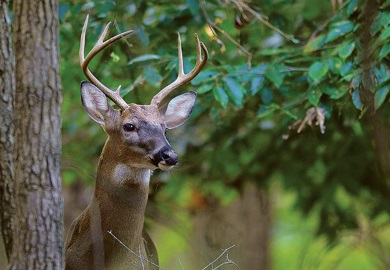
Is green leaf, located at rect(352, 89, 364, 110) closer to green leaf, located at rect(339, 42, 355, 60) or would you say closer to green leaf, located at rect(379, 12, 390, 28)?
green leaf, located at rect(339, 42, 355, 60)

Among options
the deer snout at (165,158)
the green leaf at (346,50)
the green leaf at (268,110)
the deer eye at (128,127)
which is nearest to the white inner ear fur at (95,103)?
the deer eye at (128,127)

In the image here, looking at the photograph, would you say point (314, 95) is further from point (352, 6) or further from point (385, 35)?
point (385, 35)

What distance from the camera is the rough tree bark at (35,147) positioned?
5410 millimetres

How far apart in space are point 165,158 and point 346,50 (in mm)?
Result: 1913

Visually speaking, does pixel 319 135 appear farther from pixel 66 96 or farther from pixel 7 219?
pixel 7 219

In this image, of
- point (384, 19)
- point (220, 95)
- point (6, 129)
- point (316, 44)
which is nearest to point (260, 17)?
point (316, 44)

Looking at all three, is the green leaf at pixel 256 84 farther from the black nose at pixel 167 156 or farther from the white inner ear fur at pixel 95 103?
the black nose at pixel 167 156

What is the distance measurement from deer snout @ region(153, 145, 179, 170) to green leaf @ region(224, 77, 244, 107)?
1.46 meters

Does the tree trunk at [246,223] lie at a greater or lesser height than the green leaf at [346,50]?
lesser

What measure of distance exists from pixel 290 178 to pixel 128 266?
158 inches

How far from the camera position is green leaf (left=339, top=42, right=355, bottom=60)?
7.38 meters

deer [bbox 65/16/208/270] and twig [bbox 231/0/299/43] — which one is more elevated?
twig [bbox 231/0/299/43]

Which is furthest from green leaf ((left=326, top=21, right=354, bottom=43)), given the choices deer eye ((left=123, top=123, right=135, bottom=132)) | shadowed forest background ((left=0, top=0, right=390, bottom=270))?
deer eye ((left=123, top=123, right=135, bottom=132))

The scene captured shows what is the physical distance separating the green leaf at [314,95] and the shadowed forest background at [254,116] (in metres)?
0.01
